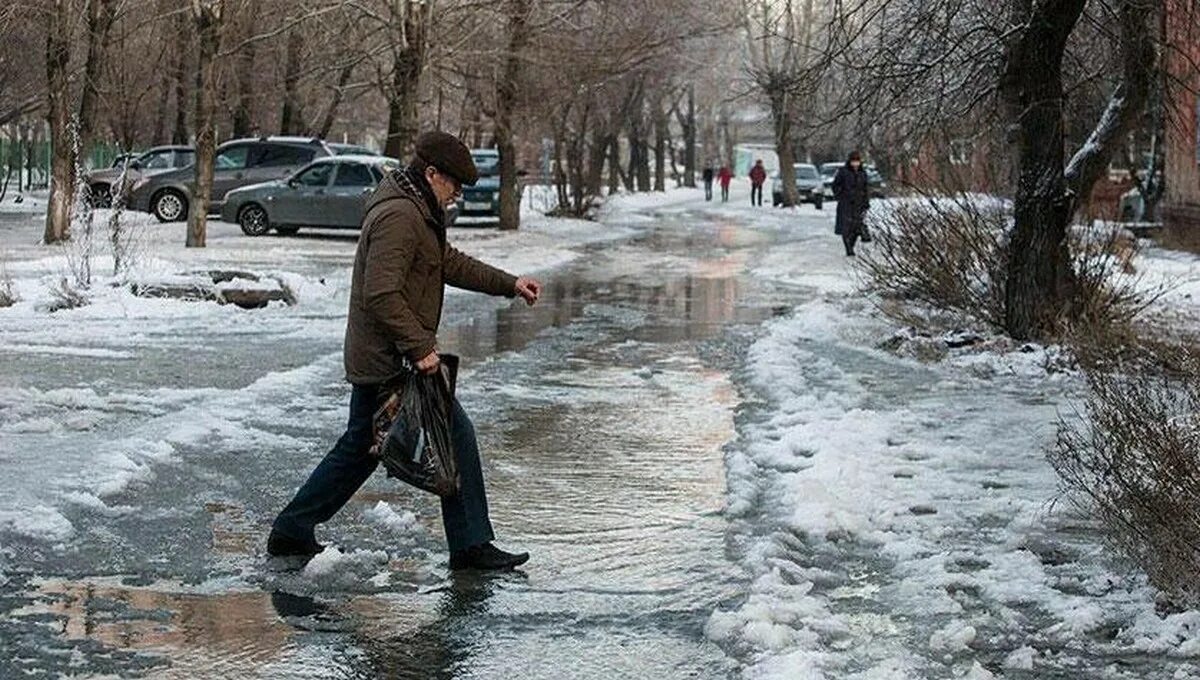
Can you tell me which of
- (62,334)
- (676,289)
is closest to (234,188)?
(676,289)

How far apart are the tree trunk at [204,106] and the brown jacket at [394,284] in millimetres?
20422

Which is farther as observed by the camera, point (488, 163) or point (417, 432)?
point (488, 163)

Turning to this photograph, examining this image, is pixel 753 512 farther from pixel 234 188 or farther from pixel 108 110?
pixel 108 110

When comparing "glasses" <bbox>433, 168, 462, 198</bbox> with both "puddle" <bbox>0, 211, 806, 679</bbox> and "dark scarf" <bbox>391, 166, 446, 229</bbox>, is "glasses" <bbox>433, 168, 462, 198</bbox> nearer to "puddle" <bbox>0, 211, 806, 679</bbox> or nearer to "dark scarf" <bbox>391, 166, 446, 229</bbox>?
"dark scarf" <bbox>391, 166, 446, 229</bbox>

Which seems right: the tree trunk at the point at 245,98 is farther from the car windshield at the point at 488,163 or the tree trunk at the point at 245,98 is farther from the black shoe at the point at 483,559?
the black shoe at the point at 483,559

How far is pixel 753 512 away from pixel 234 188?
1189 inches

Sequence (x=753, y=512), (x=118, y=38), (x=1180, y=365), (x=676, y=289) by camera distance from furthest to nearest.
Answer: (x=118, y=38) < (x=676, y=289) < (x=753, y=512) < (x=1180, y=365)

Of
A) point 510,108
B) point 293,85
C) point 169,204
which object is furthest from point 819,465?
point 293,85

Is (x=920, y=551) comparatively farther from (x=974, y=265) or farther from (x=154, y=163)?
(x=154, y=163)

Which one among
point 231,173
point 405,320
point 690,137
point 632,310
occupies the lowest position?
point 632,310

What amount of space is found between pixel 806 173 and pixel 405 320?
62442 millimetres

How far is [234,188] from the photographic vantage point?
37062 mm

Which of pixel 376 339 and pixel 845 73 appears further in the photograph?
pixel 845 73

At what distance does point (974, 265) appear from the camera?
16.3 metres
